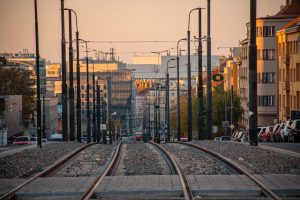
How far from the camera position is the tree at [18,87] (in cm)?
12656

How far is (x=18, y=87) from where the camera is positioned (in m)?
132

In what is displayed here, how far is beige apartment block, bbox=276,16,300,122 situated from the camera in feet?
301

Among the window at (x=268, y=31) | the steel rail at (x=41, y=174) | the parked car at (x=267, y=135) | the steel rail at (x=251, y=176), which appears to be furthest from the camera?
the window at (x=268, y=31)

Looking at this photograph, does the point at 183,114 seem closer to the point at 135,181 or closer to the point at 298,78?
the point at 298,78

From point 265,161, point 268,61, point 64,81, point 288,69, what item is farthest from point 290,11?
point 265,161

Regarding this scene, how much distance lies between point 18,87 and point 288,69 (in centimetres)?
4727

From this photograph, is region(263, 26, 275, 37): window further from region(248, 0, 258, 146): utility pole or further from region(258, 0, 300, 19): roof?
region(248, 0, 258, 146): utility pole

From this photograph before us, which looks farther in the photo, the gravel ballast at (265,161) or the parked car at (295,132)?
the parked car at (295,132)

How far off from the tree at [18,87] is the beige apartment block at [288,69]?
37.9m

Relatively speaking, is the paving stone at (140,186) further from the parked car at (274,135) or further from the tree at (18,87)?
the tree at (18,87)

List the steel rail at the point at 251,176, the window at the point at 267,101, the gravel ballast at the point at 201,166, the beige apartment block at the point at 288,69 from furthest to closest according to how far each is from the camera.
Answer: the window at the point at 267,101 → the beige apartment block at the point at 288,69 → the gravel ballast at the point at 201,166 → the steel rail at the point at 251,176

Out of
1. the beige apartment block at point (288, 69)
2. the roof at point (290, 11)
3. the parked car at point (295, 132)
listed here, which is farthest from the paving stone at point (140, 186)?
the roof at point (290, 11)

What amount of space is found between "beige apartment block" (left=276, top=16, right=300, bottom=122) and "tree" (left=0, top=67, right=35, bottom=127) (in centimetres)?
3791

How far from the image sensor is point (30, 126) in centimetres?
14338
